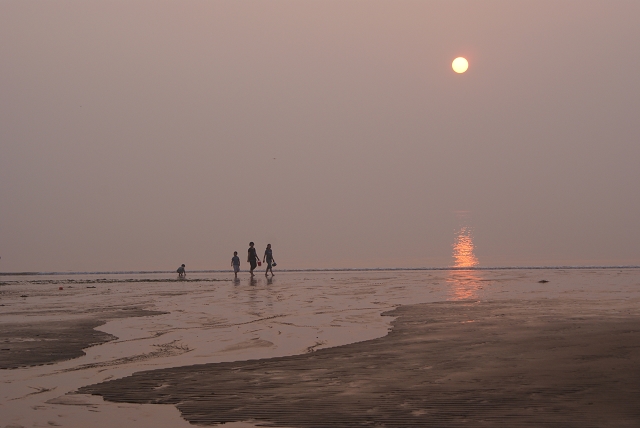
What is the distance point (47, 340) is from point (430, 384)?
876 cm

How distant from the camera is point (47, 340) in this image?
47.4ft

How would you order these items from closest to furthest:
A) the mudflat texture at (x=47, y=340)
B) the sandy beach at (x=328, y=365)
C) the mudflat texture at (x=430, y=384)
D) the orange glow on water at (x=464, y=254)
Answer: the mudflat texture at (x=430, y=384)
the sandy beach at (x=328, y=365)
the mudflat texture at (x=47, y=340)
the orange glow on water at (x=464, y=254)

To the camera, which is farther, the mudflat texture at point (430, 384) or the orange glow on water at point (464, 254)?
the orange glow on water at point (464, 254)

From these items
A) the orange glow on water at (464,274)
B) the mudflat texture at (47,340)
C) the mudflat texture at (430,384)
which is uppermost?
the orange glow on water at (464,274)

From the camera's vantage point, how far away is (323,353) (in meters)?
→ 12.2

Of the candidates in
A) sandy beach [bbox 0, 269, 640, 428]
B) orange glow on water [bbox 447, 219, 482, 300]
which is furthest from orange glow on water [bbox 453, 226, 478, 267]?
sandy beach [bbox 0, 269, 640, 428]

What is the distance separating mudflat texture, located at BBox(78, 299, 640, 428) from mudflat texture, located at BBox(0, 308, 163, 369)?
2.77 metres

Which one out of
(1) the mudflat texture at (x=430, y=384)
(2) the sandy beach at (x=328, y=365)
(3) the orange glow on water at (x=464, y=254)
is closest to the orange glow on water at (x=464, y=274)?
(3) the orange glow on water at (x=464, y=254)

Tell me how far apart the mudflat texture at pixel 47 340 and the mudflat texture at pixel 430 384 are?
2773 millimetres

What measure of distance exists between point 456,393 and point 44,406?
5.06 metres

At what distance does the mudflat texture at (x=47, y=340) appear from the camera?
12.2 meters

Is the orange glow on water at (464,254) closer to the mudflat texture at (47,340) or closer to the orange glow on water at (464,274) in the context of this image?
the orange glow on water at (464,274)

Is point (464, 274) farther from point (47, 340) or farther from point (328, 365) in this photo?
point (328, 365)

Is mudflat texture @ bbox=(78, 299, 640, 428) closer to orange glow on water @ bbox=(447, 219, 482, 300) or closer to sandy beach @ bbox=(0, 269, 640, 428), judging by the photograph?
sandy beach @ bbox=(0, 269, 640, 428)
